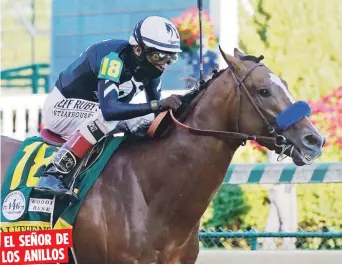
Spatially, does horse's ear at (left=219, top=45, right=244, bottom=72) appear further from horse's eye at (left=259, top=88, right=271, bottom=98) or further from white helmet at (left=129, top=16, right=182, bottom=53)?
white helmet at (left=129, top=16, right=182, bottom=53)

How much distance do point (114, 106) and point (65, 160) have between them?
16.1 inches

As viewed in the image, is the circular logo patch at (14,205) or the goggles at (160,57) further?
the circular logo patch at (14,205)

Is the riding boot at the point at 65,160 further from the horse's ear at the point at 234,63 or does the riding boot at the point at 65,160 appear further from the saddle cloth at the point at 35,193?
the horse's ear at the point at 234,63

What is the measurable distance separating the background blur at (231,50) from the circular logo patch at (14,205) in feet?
8.00

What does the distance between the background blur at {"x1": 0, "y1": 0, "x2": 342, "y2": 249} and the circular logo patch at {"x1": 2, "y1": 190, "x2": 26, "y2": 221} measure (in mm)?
2437

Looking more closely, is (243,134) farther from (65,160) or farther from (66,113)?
(66,113)

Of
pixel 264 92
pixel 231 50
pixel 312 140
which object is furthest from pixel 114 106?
pixel 231 50

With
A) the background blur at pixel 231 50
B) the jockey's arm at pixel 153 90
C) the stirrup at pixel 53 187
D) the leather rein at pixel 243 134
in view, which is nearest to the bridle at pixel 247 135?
the leather rein at pixel 243 134

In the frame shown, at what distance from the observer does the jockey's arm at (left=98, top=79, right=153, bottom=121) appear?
13.7 ft

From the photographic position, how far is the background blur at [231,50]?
7.21 m

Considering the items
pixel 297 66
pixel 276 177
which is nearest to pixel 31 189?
pixel 276 177

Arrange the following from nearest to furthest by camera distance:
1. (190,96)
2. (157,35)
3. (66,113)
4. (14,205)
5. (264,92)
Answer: (264,92) → (157,35) → (190,96) → (14,205) → (66,113)

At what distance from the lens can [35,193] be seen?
176 inches

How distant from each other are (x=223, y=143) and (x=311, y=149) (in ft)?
1.49
